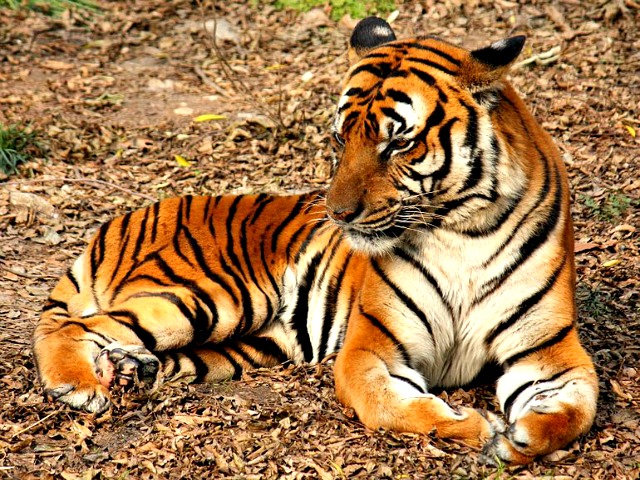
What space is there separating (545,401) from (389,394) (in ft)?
2.11

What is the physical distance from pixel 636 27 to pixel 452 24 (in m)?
1.60

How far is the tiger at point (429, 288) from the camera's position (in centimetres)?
400

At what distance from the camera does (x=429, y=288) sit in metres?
4.29

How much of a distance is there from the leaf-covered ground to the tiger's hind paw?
11 cm

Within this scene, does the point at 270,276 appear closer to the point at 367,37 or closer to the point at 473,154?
the point at 367,37

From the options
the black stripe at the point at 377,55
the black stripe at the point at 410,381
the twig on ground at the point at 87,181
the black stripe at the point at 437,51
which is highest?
the black stripe at the point at 437,51

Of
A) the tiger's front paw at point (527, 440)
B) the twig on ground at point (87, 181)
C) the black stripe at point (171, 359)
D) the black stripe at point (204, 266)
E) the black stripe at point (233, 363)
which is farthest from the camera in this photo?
the twig on ground at point (87, 181)

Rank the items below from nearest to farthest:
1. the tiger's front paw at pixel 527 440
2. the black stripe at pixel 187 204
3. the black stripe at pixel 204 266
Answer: the tiger's front paw at pixel 527 440, the black stripe at pixel 204 266, the black stripe at pixel 187 204

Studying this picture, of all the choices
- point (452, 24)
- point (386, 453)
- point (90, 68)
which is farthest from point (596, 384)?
point (90, 68)

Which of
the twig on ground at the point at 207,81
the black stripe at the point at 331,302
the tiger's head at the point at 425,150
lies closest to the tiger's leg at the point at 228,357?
the black stripe at the point at 331,302

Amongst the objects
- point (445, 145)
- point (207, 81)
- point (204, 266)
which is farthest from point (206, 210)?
point (207, 81)

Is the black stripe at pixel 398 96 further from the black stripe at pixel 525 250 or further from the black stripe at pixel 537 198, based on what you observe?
the black stripe at pixel 525 250

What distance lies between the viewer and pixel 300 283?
5.10m

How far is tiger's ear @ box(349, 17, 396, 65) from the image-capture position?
4598mm
